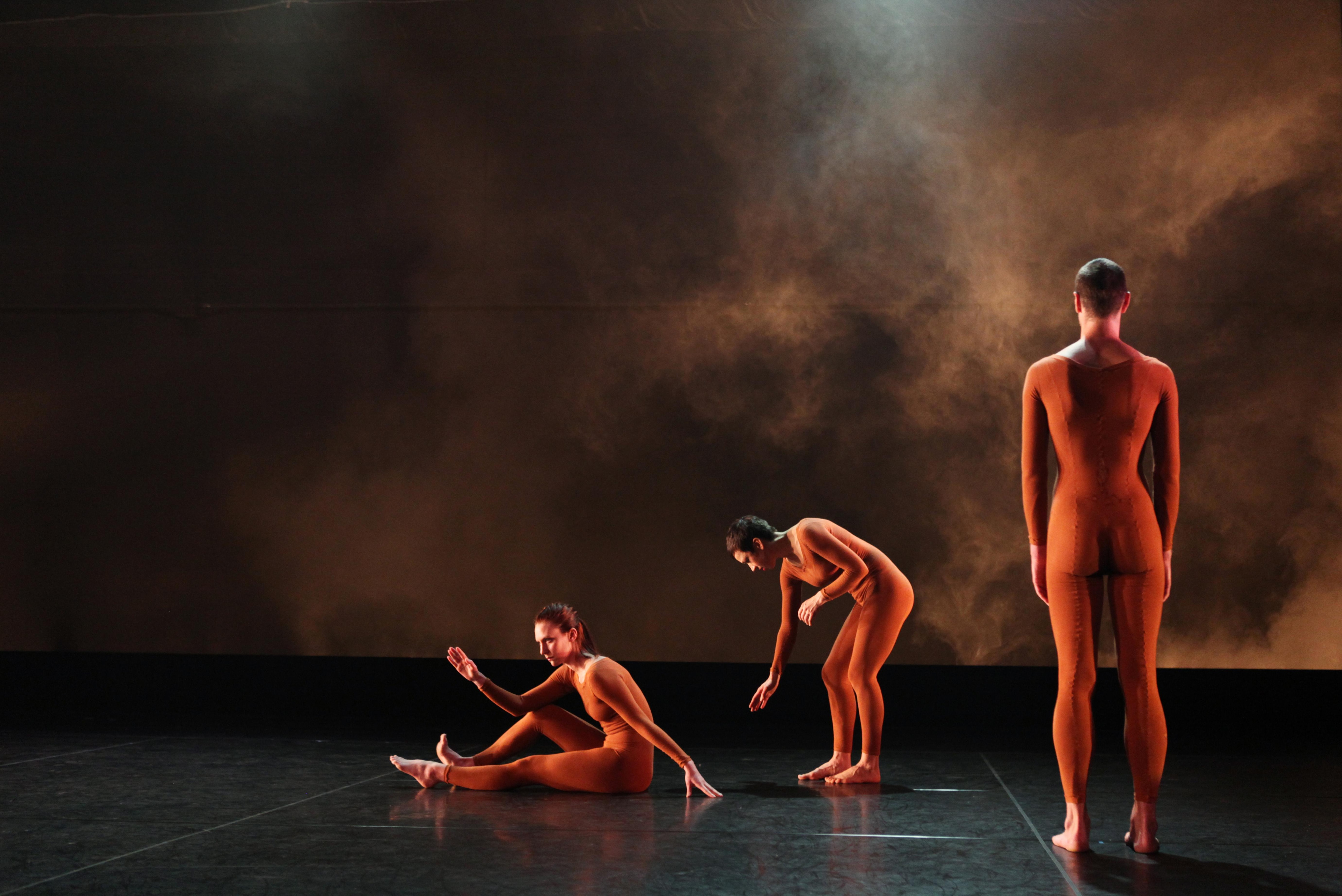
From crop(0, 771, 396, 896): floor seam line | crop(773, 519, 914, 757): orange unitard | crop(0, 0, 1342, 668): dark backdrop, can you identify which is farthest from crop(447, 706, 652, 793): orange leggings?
crop(0, 0, 1342, 668): dark backdrop

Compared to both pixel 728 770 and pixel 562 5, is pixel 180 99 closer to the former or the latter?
pixel 562 5

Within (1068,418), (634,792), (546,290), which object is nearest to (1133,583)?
(1068,418)

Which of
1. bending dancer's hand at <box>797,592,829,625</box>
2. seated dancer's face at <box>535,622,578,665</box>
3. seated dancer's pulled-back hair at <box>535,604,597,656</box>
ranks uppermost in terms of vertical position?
bending dancer's hand at <box>797,592,829,625</box>

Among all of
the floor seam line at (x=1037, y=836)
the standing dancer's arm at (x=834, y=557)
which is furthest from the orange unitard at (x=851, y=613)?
the floor seam line at (x=1037, y=836)

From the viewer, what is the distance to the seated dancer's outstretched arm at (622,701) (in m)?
3.59

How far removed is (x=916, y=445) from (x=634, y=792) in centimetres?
280

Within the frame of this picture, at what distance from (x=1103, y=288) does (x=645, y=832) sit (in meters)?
1.80

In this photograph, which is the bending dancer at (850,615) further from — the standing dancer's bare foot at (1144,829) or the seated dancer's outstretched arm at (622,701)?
the standing dancer's bare foot at (1144,829)

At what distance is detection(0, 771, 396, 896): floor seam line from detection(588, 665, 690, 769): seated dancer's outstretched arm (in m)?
0.94

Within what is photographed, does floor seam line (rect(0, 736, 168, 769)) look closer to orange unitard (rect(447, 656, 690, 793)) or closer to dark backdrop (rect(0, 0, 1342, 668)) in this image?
dark backdrop (rect(0, 0, 1342, 668))

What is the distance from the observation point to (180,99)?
261 inches

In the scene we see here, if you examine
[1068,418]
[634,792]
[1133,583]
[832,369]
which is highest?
[832,369]

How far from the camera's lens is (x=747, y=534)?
4062 millimetres

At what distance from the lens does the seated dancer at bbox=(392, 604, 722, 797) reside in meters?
3.69
